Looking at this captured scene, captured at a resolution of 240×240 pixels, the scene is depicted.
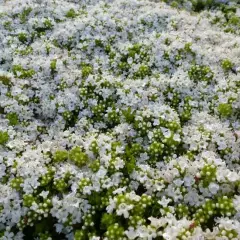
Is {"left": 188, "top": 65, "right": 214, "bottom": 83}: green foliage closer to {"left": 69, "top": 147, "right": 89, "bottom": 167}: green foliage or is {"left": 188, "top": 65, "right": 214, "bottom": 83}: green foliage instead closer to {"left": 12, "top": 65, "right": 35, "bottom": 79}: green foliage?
{"left": 69, "top": 147, "right": 89, "bottom": 167}: green foliage

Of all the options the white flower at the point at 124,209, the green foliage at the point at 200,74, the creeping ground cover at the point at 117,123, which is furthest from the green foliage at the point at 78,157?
the green foliage at the point at 200,74

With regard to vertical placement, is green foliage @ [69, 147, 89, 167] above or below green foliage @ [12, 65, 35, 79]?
above

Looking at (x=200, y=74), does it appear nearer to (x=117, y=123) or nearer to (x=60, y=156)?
(x=117, y=123)

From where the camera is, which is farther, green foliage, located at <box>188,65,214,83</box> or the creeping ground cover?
green foliage, located at <box>188,65,214,83</box>

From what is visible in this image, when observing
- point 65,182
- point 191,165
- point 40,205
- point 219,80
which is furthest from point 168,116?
point 40,205

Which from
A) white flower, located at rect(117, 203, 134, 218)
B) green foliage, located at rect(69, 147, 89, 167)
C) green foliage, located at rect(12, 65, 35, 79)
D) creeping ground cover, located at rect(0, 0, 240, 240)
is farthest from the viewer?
green foliage, located at rect(12, 65, 35, 79)

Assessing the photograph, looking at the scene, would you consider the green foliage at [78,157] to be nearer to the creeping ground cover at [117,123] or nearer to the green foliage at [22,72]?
the creeping ground cover at [117,123]

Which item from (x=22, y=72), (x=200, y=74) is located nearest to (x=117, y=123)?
(x=200, y=74)

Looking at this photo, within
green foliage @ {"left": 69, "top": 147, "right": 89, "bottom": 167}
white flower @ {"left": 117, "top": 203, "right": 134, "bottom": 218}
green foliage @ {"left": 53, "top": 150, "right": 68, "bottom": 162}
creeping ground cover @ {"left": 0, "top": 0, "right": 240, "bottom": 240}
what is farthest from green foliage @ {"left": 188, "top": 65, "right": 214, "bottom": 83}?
white flower @ {"left": 117, "top": 203, "right": 134, "bottom": 218}

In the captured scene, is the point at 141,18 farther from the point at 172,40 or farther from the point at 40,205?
the point at 40,205
